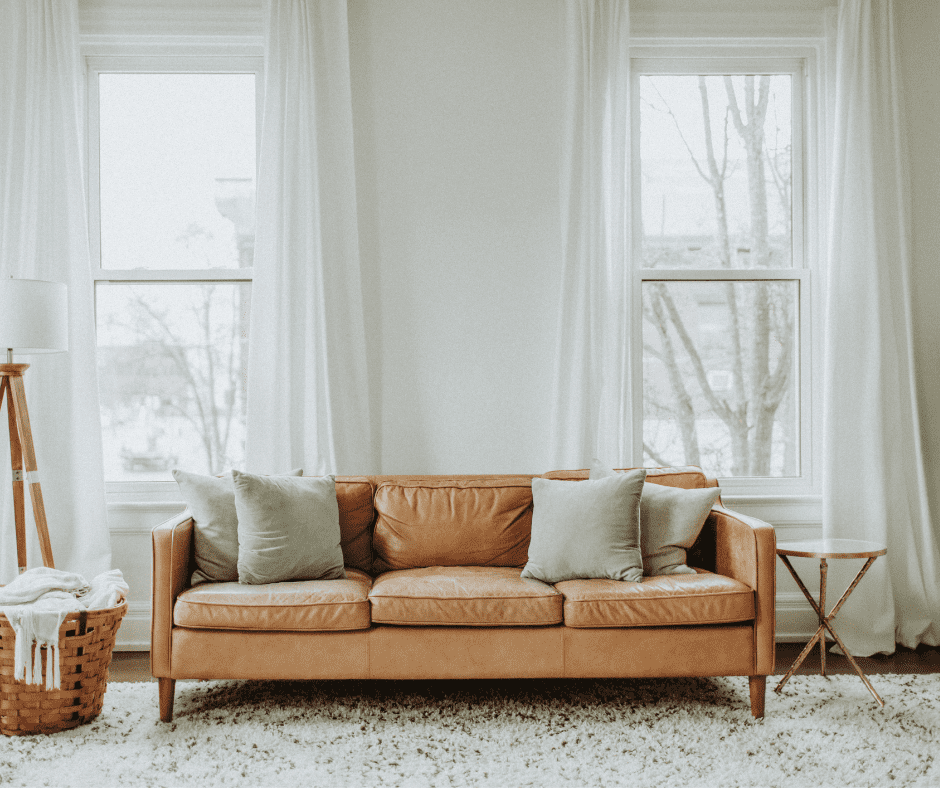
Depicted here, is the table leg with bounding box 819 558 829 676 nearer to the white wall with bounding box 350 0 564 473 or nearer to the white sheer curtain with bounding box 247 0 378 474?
the white wall with bounding box 350 0 564 473

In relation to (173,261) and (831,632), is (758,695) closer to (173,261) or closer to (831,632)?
(831,632)

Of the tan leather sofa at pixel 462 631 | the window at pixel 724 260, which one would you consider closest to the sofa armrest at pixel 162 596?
the tan leather sofa at pixel 462 631

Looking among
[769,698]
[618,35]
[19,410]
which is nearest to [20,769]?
[19,410]

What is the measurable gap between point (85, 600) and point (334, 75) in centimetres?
269

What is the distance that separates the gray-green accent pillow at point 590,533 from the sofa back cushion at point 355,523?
0.72 metres

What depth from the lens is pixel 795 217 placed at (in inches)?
167

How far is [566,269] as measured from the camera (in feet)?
13.0

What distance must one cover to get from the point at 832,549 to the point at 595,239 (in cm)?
182

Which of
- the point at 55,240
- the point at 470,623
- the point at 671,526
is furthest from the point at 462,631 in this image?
the point at 55,240

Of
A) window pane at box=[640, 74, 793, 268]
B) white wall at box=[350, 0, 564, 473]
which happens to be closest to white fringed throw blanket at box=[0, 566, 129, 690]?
white wall at box=[350, 0, 564, 473]

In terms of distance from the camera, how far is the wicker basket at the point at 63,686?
2725 millimetres

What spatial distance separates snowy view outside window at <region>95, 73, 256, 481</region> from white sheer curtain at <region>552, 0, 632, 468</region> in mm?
1689

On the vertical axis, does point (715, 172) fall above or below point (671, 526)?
above

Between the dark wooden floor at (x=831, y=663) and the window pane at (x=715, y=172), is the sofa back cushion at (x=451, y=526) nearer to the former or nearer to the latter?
the dark wooden floor at (x=831, y=663)
